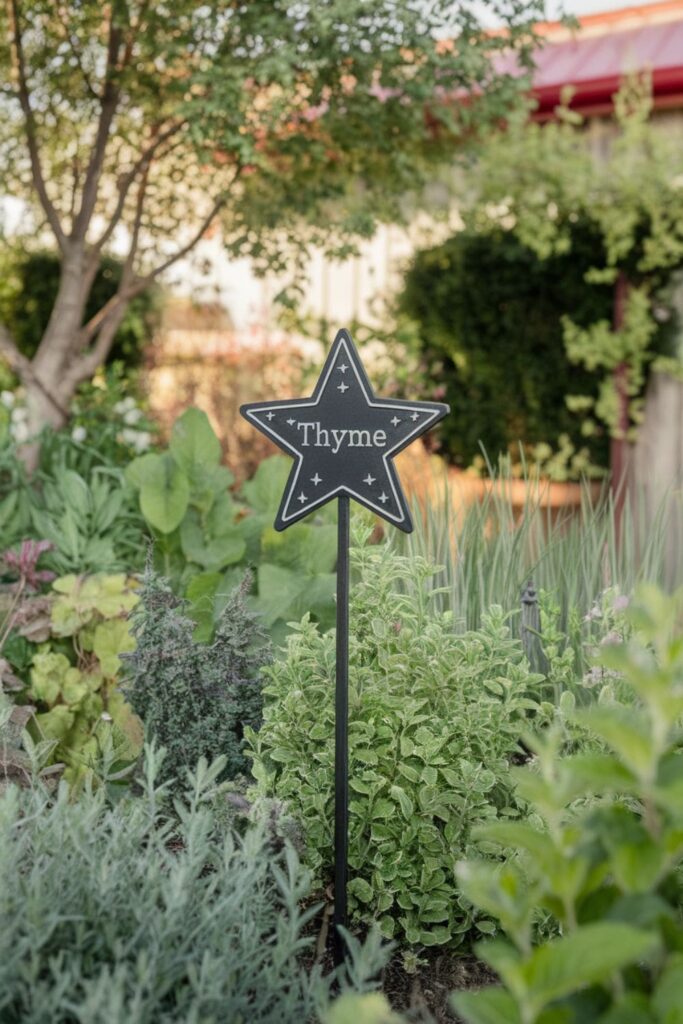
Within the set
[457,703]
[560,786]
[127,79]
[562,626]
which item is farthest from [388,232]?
[560,786]

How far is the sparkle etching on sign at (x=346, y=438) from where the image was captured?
7.04ft

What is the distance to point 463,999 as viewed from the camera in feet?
3.71

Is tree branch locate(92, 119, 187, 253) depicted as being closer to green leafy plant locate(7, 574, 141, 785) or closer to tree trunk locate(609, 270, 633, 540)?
green leafy plant locate(7, 574, 141, 785)

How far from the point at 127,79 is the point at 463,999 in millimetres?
4551

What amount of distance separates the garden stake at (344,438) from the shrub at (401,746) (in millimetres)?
197

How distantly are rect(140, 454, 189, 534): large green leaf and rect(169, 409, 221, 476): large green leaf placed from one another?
49mm

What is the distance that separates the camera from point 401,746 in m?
2.25

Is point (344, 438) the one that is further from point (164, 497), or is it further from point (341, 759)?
point (164, 497)

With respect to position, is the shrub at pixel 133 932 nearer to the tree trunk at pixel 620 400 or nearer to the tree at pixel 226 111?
the tree at pixel 226 111

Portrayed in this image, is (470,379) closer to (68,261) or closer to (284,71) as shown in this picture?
(68,261)

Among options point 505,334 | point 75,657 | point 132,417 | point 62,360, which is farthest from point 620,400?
point 75,657

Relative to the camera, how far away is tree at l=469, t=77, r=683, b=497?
6.20 meters

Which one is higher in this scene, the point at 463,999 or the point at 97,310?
the point at 97,310

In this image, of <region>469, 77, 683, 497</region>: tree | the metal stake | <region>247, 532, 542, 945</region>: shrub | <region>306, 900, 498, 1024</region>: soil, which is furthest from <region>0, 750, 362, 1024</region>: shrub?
<region>469, 77, 683, 497</region>: tree
